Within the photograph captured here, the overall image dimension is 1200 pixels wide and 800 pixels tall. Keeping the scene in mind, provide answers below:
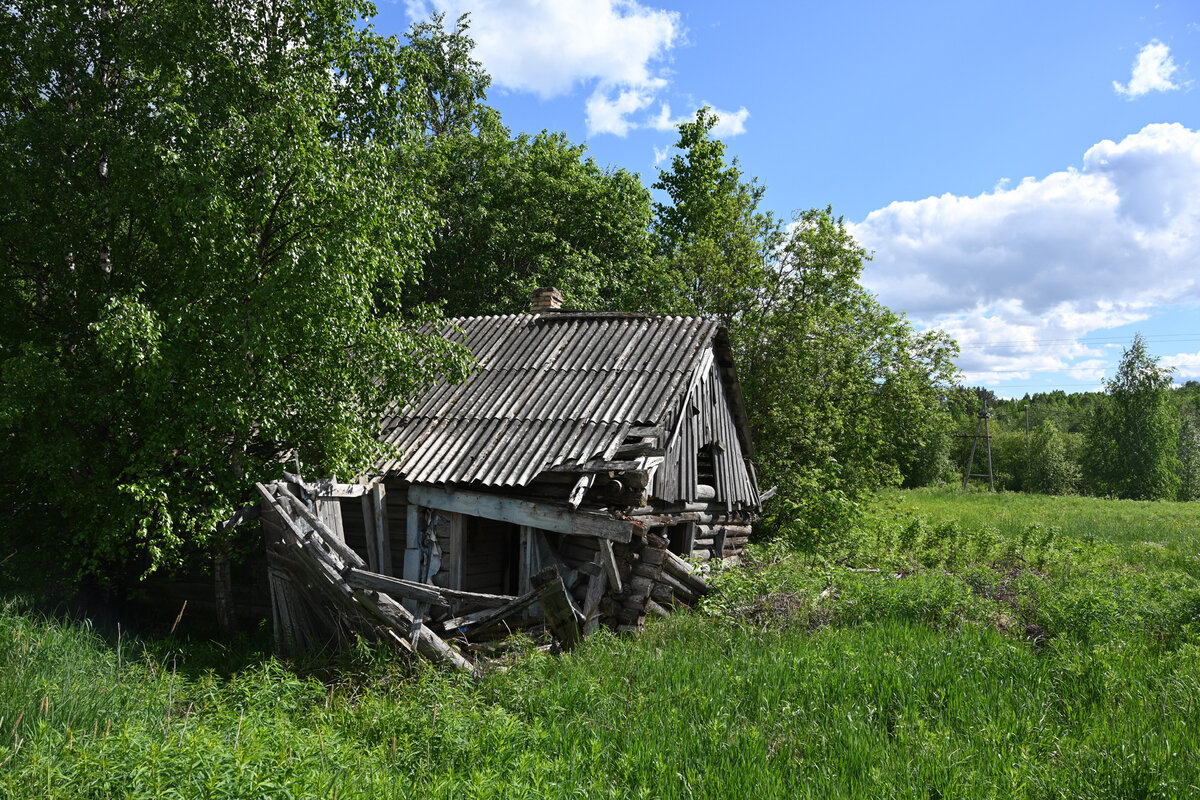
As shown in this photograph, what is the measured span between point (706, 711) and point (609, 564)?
11.5 ft

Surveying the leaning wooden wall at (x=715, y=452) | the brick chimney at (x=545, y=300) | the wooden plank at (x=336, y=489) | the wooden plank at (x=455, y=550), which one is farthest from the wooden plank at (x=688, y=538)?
the brick chimney at (x=545, y=300)

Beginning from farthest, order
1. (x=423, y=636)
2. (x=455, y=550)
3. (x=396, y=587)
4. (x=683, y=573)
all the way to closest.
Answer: (x=455, y=550), (x=683, y=573), (x=396, y=587), (x=423, y=636)

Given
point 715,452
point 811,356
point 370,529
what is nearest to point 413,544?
point 370,529

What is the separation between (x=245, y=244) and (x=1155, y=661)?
1021 cm

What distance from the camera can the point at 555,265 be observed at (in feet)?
74.5

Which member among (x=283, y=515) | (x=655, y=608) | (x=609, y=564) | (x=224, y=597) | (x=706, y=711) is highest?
(x=283, y=515)

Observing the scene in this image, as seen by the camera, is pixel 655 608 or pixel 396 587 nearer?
pixel 396 587

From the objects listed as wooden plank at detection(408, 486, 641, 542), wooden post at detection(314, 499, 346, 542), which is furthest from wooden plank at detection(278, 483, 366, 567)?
wooden plank at detection(408, 486, 641, 542)

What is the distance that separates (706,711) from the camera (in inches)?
200

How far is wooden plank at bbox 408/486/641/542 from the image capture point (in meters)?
8.59

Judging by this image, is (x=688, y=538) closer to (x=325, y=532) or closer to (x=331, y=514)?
(x=331, y=514)

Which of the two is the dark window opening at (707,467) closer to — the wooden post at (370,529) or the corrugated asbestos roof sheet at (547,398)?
the corrugated asbestos roof sheet at (547,398)

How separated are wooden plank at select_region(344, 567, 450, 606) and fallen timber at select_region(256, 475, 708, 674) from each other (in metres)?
0.01

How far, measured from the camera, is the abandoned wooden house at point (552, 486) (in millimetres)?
8531
